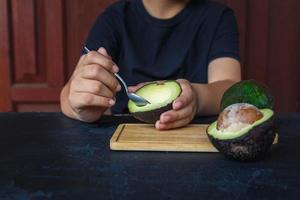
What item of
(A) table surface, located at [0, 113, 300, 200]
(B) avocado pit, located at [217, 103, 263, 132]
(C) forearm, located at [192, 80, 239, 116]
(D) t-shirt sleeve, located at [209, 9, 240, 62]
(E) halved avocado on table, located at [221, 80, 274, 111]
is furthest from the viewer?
(D) t-shirt sleeve, located at [209, 9, 240, 62]

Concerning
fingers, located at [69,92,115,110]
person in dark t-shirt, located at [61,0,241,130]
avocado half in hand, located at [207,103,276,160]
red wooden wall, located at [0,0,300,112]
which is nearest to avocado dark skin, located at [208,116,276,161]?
avocado half in hand, located at [207,103,276,160]

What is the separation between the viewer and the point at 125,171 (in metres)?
0.58

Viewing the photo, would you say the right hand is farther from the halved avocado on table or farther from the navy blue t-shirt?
the navy blue t-shirt

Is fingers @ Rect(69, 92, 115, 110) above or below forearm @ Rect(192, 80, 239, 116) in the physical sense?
above

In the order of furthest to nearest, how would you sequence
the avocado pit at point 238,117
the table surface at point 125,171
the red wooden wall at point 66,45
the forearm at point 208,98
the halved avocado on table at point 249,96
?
the red wooden wall at point 66,45 → the forearm at point 208,98 → the halved avocado on table at point 249,96 → the avocado pit at point 238,117 → the table surface at point 125,171

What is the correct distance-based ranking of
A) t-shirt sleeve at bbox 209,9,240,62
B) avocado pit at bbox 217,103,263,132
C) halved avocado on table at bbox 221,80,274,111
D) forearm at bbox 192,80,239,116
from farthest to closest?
1. t-shirt sleeve at bbox 209,9,240,62
2. forearm at bbox 192,80,239,116
3. halved avocado on table at bbox 221,80,274,111
4. avocado pit at bbox 217,103,263,132

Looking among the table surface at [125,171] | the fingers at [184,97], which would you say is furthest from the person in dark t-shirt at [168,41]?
the table surface at [125,171]

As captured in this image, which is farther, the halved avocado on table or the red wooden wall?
the red wooden wall

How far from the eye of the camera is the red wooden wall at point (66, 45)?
5.20 ft

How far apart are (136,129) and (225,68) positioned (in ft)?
1.45

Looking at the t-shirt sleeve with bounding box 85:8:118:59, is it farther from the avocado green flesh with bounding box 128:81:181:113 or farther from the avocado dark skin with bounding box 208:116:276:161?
the avocado dark skin with bounding box 208:116:276:161

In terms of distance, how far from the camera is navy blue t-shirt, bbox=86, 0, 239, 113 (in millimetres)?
1208

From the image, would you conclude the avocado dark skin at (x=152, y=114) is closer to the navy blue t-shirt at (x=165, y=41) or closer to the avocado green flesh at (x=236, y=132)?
the avocado green flesh at (x=236, y=132)

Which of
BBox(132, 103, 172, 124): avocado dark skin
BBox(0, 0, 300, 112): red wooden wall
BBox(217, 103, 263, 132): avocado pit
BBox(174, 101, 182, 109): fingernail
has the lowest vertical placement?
BBox(0, 0, 300, 112): red wooden wall
